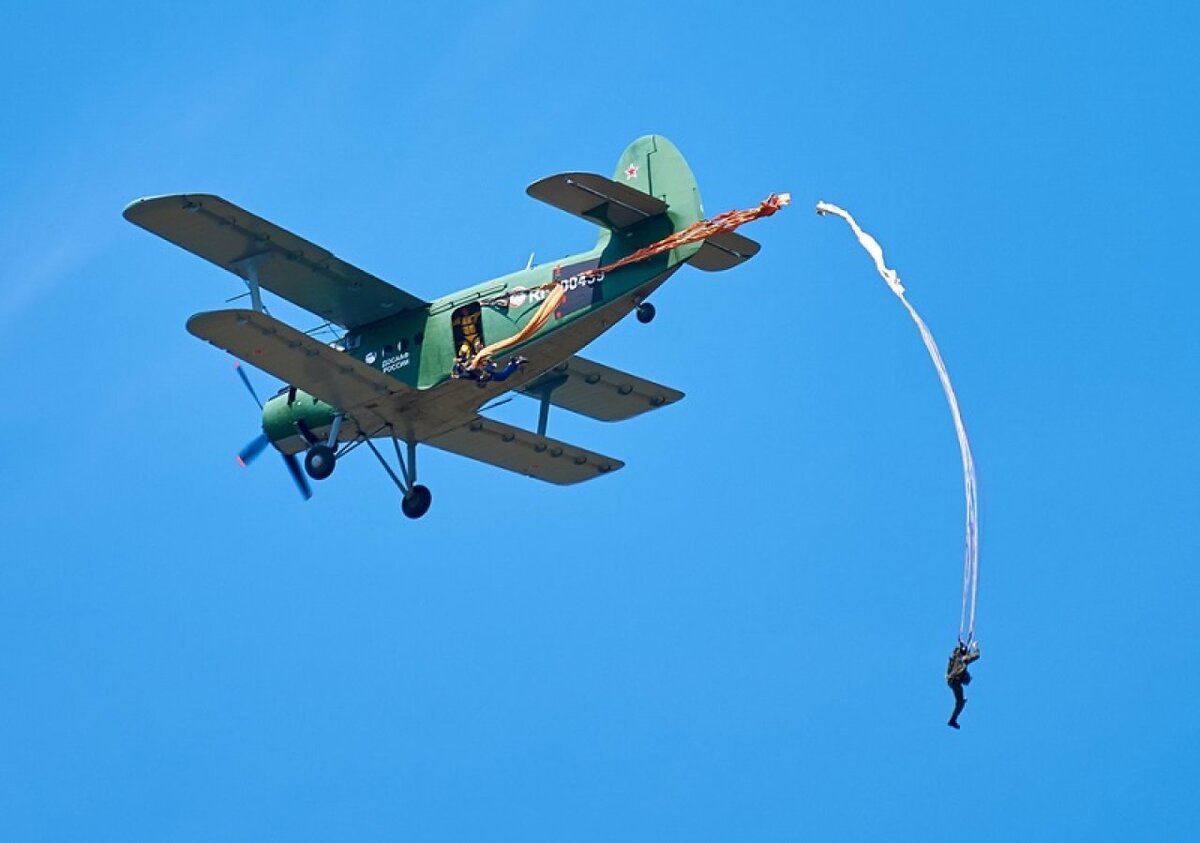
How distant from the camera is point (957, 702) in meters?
23.2

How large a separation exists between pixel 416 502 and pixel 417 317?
10.8 ft

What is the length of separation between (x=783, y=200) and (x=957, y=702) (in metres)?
9.15

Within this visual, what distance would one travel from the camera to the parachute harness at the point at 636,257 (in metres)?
30.6

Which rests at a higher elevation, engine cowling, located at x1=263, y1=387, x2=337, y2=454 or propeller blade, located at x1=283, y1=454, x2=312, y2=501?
engine cowling, located at x1=263, y1=387, x2=337, y2=454

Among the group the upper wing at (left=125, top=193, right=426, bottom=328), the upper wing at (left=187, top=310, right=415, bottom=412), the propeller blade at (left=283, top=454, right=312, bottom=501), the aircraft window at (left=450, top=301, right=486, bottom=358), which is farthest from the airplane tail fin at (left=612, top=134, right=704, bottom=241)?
the propeller blade at (left=283, top=454, right=312, bottom=501)

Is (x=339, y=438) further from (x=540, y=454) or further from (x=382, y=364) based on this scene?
(x=540, y=454)

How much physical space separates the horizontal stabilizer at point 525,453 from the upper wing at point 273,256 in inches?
133

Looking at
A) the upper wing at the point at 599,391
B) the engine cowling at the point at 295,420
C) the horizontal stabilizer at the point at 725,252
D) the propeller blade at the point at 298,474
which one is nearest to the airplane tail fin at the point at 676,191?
the horizontal stabilizer at the point at 725,252

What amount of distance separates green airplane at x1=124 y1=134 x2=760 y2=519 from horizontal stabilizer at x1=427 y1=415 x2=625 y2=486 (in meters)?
1.06

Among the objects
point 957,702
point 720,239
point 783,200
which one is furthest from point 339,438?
point 957,702

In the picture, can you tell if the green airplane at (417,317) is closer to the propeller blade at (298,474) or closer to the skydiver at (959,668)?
the propeller blade at (298,474)

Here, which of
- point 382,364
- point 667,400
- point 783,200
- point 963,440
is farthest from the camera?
point 667,400

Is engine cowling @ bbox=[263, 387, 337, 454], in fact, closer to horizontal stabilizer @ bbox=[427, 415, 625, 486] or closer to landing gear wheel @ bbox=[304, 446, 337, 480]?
landing gear wheel @ bbox=[304, 446, 337, 480]

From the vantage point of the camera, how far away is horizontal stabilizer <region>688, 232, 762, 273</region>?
33.6 m
